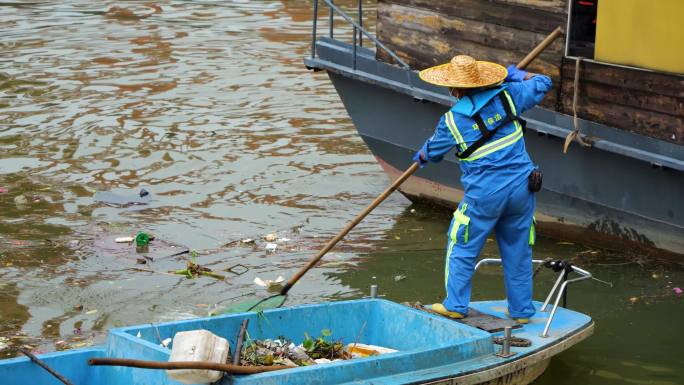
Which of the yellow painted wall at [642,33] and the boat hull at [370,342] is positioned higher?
the yellow painted wall at [642,33]

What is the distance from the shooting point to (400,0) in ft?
34.5

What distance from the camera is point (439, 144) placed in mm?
7133

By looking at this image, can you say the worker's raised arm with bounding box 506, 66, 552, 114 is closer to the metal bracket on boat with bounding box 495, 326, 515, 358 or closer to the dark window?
the metal bracket on boat with bounding box 495, 326, 515, 358

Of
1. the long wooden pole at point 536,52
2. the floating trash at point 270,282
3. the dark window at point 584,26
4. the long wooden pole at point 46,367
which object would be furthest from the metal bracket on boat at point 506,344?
the dark window at point 584,26

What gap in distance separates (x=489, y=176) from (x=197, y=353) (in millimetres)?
2363

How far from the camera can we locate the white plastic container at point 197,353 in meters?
5.54

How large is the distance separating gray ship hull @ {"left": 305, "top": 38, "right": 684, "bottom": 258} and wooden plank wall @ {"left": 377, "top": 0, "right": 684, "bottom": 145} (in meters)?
0.13

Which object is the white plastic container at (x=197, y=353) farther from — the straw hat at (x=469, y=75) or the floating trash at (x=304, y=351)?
the straw hat at (x=469, y=75)

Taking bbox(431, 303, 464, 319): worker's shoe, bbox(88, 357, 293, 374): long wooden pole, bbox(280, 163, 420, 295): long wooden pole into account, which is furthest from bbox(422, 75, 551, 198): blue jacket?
bbox(88, 357, 293, 374): long wooden pole

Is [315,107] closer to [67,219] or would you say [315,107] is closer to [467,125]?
[67,219]

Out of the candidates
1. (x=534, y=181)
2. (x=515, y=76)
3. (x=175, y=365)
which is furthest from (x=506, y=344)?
(x=175, y=365)

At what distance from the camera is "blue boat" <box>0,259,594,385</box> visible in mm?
5988

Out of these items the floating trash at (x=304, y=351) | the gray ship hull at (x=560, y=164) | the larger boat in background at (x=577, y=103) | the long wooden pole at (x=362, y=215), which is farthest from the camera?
the gray ship hull at (x=560, y=164)

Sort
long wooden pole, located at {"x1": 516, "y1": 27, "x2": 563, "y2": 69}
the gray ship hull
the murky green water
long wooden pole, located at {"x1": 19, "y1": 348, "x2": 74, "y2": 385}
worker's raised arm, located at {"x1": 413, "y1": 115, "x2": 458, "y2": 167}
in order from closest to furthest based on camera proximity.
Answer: long wooden pole, located at {"x1": 19, "y1": 348, "x2": 74, "y2": 385}, worker's raised arm, located at {"x1": 413, "y1": 115, "x2": 458, "y2": 167}, long wooden pole, located at {"x1": 516, "y1": 27, "x2": 563, "y2": 69}, the murky green water, the gray ship hull
